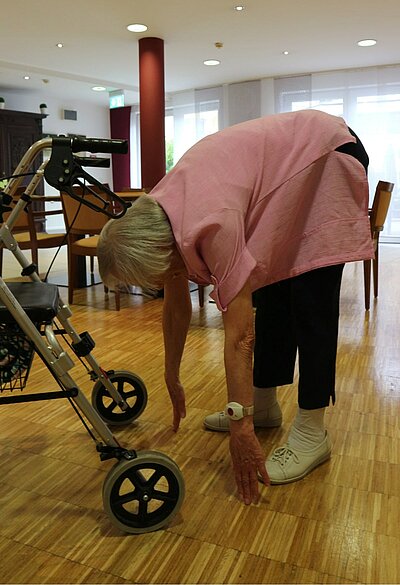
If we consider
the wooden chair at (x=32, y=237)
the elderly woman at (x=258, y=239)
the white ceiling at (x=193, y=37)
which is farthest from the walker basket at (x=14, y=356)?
the white ceiling at (x=193, y=37)

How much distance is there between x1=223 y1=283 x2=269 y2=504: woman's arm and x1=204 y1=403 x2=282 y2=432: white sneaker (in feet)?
1.69

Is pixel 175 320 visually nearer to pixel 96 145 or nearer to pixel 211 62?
pixel 96 145

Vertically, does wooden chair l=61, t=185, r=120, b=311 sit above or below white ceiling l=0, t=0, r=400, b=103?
below

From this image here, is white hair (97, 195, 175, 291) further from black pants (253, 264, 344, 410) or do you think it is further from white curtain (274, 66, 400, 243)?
white curtain (274, 66, 400, 243)

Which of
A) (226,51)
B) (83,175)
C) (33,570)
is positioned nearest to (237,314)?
(83,175)

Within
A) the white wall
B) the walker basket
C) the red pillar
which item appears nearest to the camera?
the walker basket

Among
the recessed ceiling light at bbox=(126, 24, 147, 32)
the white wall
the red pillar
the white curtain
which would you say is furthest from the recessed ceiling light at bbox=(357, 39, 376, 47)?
the white wall

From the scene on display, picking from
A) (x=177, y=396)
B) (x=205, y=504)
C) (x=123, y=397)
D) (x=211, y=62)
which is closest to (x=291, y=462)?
(x=205, y=504)

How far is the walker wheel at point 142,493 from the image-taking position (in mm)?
1235

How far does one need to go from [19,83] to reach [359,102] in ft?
17.5

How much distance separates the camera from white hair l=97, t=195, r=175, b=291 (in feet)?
3.92

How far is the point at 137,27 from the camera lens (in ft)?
18.5

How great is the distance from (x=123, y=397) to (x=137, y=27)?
16.1 ft

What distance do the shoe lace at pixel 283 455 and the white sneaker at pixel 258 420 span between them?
239 mm
